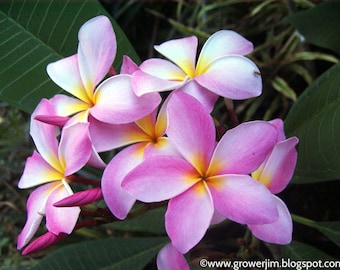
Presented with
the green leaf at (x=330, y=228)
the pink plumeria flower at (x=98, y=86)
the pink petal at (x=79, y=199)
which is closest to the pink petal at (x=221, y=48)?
the pink plumeria flower at (x=98, y=86)

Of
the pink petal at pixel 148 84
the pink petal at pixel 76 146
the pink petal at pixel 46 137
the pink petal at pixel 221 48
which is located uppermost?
the pink petal at pixel 221 48

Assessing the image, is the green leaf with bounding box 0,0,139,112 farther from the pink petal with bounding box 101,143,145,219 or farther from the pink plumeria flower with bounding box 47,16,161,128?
the pink petal with bounding box 101,143,145,219

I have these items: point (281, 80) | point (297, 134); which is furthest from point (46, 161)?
point (281, 80)

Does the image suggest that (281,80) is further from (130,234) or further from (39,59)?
(39,59)

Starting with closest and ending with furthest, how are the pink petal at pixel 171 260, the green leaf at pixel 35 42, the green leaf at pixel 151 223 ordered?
the pink petal at pixel 171 260 → the green leaf at pixel 35 42 → the green leaf at pixel 151 223

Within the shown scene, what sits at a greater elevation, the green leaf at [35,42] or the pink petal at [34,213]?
the green leaf at [35,42]

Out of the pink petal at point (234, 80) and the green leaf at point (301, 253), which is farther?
the green leaf at point (301, 253)

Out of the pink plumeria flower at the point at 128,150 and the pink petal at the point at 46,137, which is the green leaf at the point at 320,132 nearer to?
the pink plumeria flower at the point at 128,150
